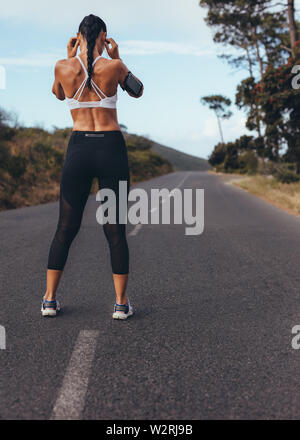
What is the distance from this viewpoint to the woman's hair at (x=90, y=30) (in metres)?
3.51

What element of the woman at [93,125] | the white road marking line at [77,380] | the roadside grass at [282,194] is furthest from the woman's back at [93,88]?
the roadside grass at [282,194]

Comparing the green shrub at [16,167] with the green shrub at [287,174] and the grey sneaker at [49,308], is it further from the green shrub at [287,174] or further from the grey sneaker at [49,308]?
the grey sneaker at [49,308]

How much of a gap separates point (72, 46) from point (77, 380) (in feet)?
8.19

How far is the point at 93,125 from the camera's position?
3602mm

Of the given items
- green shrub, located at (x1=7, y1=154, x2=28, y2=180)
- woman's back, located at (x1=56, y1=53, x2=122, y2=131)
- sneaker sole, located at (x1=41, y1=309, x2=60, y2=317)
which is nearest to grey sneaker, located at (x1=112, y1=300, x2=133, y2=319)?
sneaker sole, located at (x1=41, y1=309, x2=60, y2=317)

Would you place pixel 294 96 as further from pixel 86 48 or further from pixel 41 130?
pixel 41 130

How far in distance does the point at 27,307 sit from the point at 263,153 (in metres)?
18.2

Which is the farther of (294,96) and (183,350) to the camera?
(294,96)

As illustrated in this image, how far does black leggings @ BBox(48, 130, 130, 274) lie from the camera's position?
3.59 m

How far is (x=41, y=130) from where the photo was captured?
Answer: 141 feet

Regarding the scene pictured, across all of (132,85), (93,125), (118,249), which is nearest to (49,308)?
(118,249)

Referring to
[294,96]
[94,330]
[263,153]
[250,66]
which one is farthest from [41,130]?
[94,330]

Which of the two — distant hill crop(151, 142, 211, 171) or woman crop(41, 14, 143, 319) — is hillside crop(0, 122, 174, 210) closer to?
woman crop(41, 14, 143, 319)

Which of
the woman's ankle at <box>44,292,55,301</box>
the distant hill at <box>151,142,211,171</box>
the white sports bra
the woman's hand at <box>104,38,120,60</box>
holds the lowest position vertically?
the distant hill at <box>151,142,211,171</box>
